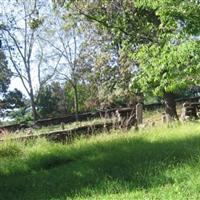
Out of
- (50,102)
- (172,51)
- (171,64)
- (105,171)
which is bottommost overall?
(105,171)

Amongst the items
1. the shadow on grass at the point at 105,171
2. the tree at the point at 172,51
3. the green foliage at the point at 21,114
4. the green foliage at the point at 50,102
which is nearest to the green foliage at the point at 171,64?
the tree at the point at 172,51

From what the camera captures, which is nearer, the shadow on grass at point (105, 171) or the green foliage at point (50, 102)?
the shadow on grass at point (105, 171)

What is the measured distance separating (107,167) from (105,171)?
0.38 meters

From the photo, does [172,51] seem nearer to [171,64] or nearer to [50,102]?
[171,64]

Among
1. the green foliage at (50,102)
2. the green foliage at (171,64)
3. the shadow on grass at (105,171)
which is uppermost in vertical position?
the green foliage at (50,102)

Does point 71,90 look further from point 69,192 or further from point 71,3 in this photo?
point 69,192

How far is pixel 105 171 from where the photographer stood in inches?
383

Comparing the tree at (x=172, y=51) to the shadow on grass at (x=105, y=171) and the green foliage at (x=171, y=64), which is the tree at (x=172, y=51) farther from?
the shadow on grass at (x=105, y=171)

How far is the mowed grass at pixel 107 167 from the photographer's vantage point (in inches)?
311

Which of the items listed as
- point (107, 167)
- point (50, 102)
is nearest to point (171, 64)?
point (107, 167)

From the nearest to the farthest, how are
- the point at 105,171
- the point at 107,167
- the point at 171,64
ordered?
1. the point at 105,171
2. the point at 107,167
3. the point at 171,64

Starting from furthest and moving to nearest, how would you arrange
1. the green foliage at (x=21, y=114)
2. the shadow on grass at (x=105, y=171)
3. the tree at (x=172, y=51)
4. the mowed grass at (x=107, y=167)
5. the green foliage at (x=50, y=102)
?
the green foliage at (x=50, y=102)
the green foliage at (x=21, y=114)
the tree at (x=172, y=51)
the shadow on grass at (x=105, y=171)
the mowed grass at (x=107, y=167)

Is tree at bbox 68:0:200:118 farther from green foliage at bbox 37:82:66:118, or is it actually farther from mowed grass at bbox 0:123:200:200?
green foliage at bbox 37:82:66:118

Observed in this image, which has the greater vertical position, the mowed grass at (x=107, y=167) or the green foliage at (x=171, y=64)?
the green foliage at (x=171, y=64)
